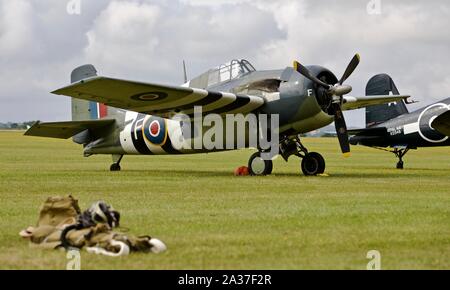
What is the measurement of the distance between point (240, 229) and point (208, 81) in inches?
473

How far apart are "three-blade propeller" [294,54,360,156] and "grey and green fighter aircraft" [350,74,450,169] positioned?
485 centimetres

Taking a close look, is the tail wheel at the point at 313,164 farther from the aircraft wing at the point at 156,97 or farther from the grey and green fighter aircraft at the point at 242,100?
the aircraft wing at the point at 156,97

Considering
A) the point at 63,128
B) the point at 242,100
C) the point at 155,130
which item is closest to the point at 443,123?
the point at 242,100

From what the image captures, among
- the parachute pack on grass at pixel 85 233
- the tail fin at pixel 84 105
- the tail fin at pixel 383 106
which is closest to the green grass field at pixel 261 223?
the parachute pack on grass at pixel 85 233

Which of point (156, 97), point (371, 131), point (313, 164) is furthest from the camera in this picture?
point (371, 131)

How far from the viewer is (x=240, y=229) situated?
7805 mm

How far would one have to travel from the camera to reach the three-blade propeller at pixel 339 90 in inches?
671

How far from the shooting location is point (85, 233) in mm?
6258

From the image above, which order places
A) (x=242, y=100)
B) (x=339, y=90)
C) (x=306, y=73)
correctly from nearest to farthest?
(x=306, y=73) < (x=339, y=90) < (x=242, y=100)

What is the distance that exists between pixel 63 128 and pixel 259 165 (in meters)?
6.69

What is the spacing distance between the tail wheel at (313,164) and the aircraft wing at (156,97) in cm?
210

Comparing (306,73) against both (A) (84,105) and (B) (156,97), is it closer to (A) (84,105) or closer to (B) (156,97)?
(B) (156,97)
